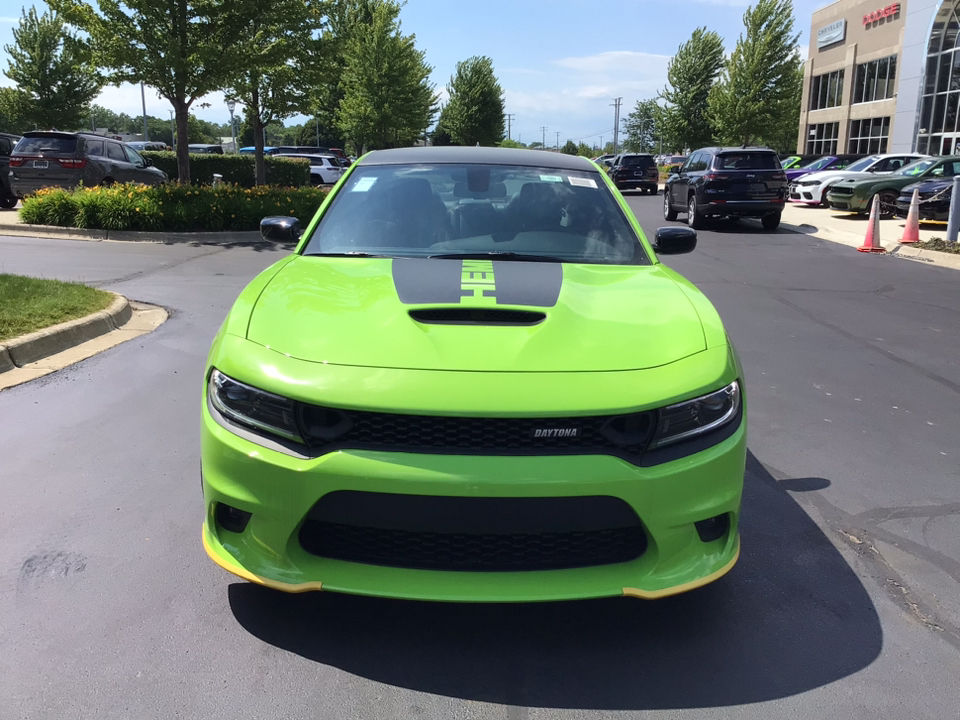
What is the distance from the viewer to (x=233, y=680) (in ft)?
7.86

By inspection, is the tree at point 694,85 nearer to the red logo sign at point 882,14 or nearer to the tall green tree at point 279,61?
the red logo sign at point 882,14

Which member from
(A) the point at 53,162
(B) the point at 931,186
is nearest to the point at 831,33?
(B) the point at 931,186

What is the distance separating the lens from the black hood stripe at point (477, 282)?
2.77m

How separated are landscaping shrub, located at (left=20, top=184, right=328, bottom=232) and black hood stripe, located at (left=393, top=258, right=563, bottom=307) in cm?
1285

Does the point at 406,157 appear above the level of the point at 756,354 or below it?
above

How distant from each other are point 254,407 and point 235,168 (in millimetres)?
26394

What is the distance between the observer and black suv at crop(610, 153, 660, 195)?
113 ft

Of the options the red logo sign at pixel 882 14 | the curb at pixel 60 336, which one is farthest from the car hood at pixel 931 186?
the red logo sign at pixel 882 14

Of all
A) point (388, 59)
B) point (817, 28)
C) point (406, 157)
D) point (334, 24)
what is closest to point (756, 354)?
point (406, 157)

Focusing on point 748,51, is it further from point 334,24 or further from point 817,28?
point 334,24

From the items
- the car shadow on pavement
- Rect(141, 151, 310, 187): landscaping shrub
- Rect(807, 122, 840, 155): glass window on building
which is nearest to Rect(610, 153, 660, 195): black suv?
Rect(141, 151, 310, 187): landscaping shrub

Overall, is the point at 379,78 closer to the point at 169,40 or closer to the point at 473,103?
the point at 169,40

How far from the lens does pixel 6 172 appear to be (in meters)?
19.4

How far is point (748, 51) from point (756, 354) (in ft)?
124
